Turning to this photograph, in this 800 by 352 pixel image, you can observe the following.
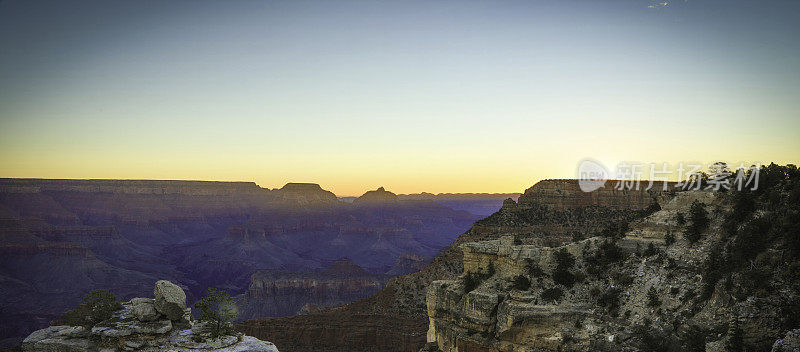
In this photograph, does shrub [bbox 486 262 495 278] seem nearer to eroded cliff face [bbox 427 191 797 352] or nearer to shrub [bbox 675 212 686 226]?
eroded cliff face [bbox 427 191 797 352]

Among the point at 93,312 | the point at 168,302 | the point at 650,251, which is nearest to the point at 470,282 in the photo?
the point at 650,251

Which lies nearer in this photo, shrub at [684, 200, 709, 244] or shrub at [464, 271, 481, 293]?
Answer: shrub at [684, 200, 709, 244]

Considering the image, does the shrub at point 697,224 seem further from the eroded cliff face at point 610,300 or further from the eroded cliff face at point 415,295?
the eroded cliff face at point 415,295

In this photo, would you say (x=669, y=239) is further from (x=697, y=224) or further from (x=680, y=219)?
(x=697, y=224)

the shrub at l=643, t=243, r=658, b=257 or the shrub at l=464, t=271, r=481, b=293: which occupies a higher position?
the shrub at l=643, t=243, r=658, b=257

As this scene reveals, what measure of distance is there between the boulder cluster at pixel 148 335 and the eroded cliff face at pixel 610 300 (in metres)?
12.9

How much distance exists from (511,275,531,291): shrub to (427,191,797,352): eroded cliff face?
2.4 inches

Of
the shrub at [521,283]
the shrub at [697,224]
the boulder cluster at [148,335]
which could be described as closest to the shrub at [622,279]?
the shrub at [697,224]

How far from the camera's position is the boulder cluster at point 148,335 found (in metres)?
29.5

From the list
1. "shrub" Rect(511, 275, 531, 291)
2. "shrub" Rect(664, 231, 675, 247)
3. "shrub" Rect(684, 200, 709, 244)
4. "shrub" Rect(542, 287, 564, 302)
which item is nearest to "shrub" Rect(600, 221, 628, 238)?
"shrub" Rect(664, 231, 675, 247)

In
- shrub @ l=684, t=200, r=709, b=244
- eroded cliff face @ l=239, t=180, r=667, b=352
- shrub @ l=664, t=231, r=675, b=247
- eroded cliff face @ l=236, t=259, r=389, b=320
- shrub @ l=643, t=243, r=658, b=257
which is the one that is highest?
shrub @ l=684, t=200, r=709, b=244

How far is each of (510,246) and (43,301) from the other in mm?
129600

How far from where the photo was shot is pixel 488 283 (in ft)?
105

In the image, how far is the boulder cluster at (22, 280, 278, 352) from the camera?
1162 inches
